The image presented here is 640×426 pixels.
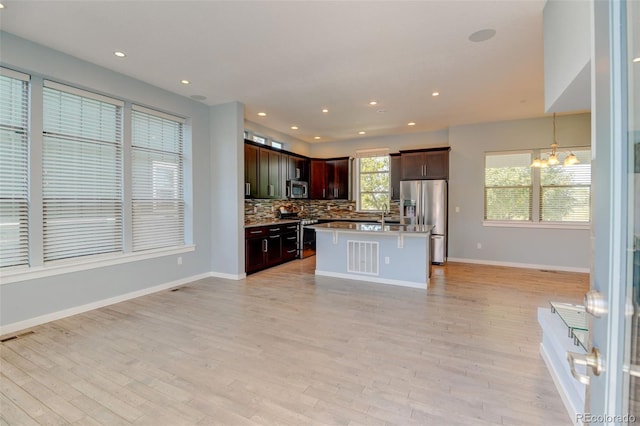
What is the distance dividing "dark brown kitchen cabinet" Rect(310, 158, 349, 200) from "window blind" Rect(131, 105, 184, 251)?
368 cm

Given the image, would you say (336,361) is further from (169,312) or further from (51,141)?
(51,141)

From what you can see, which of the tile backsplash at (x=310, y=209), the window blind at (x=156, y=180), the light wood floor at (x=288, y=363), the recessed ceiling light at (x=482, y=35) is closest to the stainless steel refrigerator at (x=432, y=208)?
the tile backsplash at (x=310, y=209)

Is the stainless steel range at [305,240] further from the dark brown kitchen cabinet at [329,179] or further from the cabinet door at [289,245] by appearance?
the dark brown kitchen cabinet at [329,179]

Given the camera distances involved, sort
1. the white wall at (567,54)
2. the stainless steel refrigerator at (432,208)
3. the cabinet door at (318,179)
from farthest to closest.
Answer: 1. the cabinet door at (318,179)
2. the stainless steel refrigerator at (432,208)
3. the white wall at (567,54)

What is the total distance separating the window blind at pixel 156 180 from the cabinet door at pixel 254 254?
111cm

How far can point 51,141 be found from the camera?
11.1ft

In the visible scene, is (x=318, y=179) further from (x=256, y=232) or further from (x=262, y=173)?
(x=256, y=232)

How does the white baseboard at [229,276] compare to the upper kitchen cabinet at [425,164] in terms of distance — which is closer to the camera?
the white baseboard at [229,276]

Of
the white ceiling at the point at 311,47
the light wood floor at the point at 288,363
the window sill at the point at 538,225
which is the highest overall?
the white ceiling at the point at 311,47

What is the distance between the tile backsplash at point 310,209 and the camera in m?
6.47

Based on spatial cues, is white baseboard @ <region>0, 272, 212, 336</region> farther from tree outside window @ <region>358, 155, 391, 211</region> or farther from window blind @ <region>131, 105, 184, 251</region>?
tree outside window @ <region>358, 155, 391, 211</region>

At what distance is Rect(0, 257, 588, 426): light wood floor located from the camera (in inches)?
72.2

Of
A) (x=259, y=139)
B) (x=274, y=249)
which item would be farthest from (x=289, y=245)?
(x=259, y=139)

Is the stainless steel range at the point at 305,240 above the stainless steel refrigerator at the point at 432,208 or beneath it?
beneath
